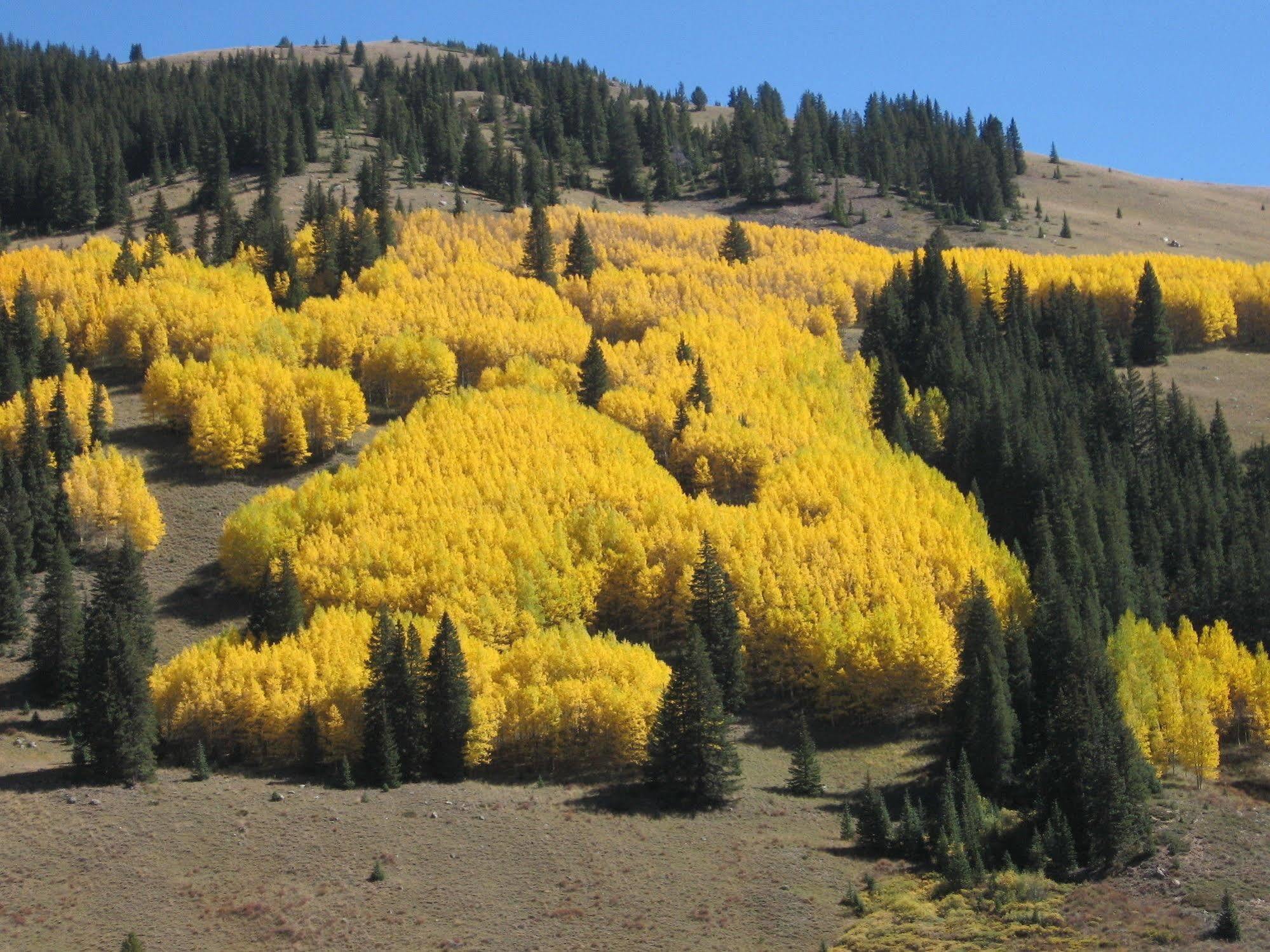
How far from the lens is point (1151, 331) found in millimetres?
170000

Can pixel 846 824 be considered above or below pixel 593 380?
below

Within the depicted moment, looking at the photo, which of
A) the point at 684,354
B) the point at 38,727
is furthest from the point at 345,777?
the point at 684,354

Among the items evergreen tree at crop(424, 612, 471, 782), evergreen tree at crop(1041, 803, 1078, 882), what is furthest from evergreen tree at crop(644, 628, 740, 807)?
evergreen tree at crop(1041, 803, 1078, 882)

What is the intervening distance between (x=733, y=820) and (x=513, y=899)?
1657cm

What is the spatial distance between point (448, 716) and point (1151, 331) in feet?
360

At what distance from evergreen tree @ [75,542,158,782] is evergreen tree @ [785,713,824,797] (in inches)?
1532

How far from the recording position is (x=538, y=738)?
312ft

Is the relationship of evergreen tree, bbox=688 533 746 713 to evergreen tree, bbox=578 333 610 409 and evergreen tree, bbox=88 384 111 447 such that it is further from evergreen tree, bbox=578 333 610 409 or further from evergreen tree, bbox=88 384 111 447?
evergreen tree, bbox=88 384 111 447

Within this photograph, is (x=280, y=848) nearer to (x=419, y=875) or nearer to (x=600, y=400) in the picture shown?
(x=419, y=875)

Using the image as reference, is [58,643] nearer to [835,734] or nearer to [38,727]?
[38,727]

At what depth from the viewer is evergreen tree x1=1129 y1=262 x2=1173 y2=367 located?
557 feet

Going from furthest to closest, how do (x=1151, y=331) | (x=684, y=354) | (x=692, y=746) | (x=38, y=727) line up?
(x=1151, y=331) → (x=684, y=354) → (x=38, y=727) → (x=692, y=746)

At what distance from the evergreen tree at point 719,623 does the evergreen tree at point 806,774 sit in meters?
10.3

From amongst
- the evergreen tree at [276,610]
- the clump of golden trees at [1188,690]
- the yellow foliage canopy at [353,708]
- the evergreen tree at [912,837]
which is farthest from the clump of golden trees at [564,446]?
the evergreen tree at [912,837]
